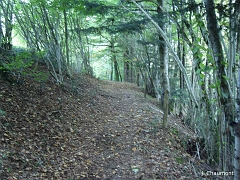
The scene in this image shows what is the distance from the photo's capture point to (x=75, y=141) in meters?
5.15

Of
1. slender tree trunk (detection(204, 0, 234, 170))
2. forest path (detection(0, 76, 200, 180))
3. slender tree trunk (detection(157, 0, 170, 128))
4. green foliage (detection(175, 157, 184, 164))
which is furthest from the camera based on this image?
slender tree trunk (detection(157, 0, 170, 128))

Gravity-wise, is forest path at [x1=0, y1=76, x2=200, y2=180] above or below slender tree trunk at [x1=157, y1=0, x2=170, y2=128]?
below

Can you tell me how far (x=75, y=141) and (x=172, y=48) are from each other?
127 inches

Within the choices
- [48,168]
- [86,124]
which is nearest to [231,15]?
[48,168]

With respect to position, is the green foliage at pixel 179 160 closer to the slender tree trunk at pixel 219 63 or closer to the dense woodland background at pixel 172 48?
the dense woodland background at pixel 172 48

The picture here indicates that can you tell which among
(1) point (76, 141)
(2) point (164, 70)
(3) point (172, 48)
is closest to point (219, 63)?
(3) point (172, 48)

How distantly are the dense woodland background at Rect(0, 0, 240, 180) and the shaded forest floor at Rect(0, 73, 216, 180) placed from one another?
2.07 feet

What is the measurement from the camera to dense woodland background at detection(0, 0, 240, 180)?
2.39m

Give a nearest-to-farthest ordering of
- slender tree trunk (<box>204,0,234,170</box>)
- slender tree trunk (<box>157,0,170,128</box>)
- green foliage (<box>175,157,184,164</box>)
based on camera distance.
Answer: slender tree trunk (<box>204,0,234,170</box>), green foliage (<box>175,157,184,164</box>), slender tree trunk (<box>157,0,170,128</box>)

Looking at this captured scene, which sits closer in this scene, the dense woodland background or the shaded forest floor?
the dense woodland background

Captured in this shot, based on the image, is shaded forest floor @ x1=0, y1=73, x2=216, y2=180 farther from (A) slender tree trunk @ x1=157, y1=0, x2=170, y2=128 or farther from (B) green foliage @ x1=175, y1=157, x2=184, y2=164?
(A) slender tree trunk @ x1=157, y1=0, x2=170, y2=128

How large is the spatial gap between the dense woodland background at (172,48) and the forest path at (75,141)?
27.3 inches

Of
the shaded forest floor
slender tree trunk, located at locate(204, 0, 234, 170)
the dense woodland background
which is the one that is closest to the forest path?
the shaded forest floor

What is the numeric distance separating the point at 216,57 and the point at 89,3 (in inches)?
183
